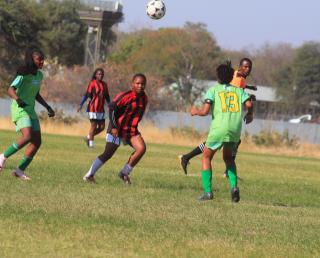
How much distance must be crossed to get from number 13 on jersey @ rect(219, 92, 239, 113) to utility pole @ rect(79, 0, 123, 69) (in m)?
59.7

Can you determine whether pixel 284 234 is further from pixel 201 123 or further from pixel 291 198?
pixel 201 123

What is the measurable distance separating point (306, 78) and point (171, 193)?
84681mm

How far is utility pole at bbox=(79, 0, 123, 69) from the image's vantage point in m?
72.4

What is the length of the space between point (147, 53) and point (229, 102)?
79.3m

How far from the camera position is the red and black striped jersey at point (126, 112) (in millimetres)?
13034

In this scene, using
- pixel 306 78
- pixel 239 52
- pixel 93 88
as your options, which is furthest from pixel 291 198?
pixel 239 52

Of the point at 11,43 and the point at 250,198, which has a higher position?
the point at 11,43

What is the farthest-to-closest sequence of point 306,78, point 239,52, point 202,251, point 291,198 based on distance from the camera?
point 239,52 < point 306,78 < point 291,198 < point 202,251

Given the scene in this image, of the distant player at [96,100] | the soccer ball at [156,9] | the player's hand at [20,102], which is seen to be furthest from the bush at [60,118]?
the player's hand at [20,102]

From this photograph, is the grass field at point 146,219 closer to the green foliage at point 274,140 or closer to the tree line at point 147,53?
the green foliage at point 274,140

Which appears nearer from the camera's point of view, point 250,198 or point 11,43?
point 250,198

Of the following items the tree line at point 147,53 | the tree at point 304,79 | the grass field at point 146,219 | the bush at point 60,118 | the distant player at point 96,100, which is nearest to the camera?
the grass field at point 146,219

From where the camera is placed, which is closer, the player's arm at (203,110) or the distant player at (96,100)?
the player's arm at (203,110)

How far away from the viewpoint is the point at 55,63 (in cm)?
7119
